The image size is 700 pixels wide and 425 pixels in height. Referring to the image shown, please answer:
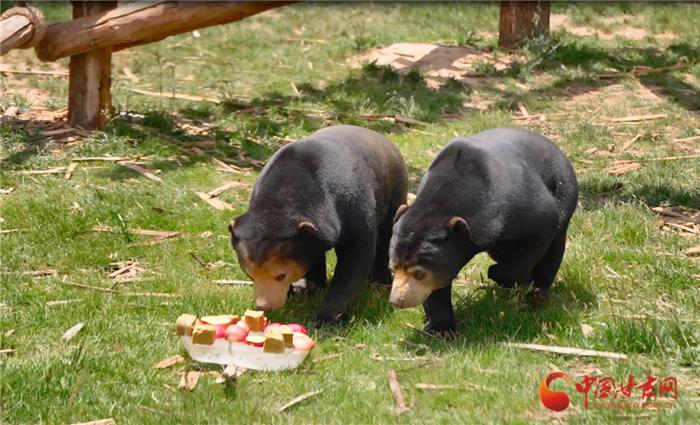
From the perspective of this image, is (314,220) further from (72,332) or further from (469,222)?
(72,332)

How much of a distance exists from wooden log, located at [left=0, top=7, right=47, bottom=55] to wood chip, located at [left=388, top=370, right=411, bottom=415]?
18.0 ft

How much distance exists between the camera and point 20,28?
920cm

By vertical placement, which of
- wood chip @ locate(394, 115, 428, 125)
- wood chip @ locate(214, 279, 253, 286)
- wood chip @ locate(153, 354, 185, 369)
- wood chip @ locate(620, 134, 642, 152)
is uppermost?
wood chip @ locate(394, 115, 428, 125)

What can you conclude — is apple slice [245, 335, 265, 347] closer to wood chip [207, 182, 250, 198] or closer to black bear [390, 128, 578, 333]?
black bear [390, 128, 578, 333]

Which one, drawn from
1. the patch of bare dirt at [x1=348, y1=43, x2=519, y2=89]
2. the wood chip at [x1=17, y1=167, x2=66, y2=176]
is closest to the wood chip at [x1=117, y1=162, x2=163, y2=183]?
the wood chip at [x1=17, y1=167, x2=66, y2=176]

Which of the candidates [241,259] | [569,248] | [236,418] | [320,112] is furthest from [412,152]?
[236,418]

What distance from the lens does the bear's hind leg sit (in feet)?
20.8

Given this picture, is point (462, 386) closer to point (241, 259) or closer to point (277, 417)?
point (277, 417)

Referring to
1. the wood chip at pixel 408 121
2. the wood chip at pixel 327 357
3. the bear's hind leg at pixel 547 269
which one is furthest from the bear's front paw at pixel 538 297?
the wood chip at pixel 408 121

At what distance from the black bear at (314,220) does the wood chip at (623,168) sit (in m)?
3.36

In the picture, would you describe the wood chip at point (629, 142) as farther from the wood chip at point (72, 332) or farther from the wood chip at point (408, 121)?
the wood chip at point (72, 332)

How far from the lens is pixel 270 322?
6.20 metres

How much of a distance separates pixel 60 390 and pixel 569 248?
12.6ft

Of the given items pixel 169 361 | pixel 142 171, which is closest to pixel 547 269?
pixel 169 361
